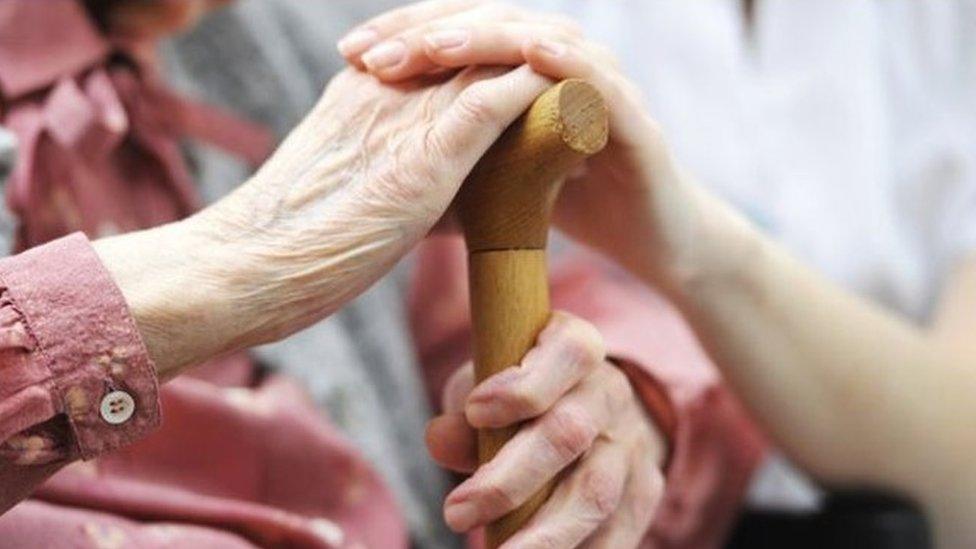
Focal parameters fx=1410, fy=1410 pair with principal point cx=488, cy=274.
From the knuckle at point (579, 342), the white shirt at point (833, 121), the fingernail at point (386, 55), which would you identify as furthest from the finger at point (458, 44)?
the white shirt at point (833, 121)

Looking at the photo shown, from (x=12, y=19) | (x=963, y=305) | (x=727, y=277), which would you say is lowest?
(x=963, y=305)

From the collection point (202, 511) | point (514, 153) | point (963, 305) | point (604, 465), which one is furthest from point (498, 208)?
point (963, 305)

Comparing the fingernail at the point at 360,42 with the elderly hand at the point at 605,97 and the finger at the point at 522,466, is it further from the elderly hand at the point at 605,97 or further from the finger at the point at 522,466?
the finger at the point at 522,466

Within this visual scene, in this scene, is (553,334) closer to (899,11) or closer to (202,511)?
(202,511)

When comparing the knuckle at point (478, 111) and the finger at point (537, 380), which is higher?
the knuckle at point (478, 111)

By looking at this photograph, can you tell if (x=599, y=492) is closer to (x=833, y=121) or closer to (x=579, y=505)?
(x=579, y=505)

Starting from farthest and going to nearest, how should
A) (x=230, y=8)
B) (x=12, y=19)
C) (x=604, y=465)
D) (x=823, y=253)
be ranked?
1. (x=823, y=253)
2. (x=230, y=8)
3. (x=12, y=19)
4. (x=604, y=465)

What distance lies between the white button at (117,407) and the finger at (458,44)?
208 mm

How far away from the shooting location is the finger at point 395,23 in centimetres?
70

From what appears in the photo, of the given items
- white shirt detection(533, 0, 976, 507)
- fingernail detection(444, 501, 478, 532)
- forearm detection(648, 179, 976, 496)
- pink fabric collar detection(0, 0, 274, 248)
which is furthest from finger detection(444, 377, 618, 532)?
white shirt detection(533, 0, 976, 507)

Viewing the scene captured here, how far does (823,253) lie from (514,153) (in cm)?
62

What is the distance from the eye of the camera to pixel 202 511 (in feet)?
2.51

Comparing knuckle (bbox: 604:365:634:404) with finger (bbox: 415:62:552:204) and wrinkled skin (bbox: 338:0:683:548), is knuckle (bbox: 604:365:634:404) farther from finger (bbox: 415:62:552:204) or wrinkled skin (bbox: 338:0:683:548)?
finger (bbox: 415:62:552:204)

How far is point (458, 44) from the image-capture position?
658 mm
